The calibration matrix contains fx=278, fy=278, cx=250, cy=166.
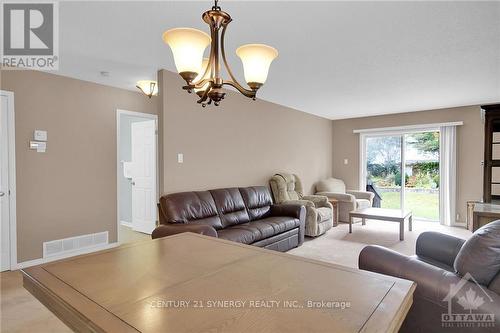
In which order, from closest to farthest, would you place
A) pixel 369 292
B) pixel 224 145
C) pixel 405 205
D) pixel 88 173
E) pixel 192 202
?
pixel 369 292 → pixel 192 202 → pixel 88 173 → pixel 224 145 → pixel 405 205

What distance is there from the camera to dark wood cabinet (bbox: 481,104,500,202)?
11.3ft

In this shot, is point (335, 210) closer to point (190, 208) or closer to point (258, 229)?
point (258, 229)

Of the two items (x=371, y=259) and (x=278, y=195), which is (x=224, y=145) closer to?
(x=278, y=195)

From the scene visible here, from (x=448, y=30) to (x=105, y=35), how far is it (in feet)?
10.1

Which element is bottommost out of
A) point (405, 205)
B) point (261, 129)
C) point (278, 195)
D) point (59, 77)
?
A: point (405, 205)

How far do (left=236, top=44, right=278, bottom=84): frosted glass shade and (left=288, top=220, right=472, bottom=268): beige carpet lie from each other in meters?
2.72

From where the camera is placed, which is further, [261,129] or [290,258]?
[261,129]

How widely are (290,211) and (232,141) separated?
4.70 ft

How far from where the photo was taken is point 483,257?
1.43 m


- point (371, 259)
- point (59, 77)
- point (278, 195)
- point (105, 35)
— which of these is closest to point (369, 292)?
point (371, 259)

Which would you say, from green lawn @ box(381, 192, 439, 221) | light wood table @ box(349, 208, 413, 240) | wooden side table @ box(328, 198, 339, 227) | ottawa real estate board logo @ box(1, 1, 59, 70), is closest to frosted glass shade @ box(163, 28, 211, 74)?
ottawa real estate board logo @ box(1, 1, 59, 70)

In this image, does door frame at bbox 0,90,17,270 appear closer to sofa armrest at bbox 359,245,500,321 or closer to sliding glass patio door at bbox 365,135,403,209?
sofa armrest at bbox 359,245,500,321

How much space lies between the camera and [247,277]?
1.14 m

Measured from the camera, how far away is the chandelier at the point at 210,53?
60.6 inches
